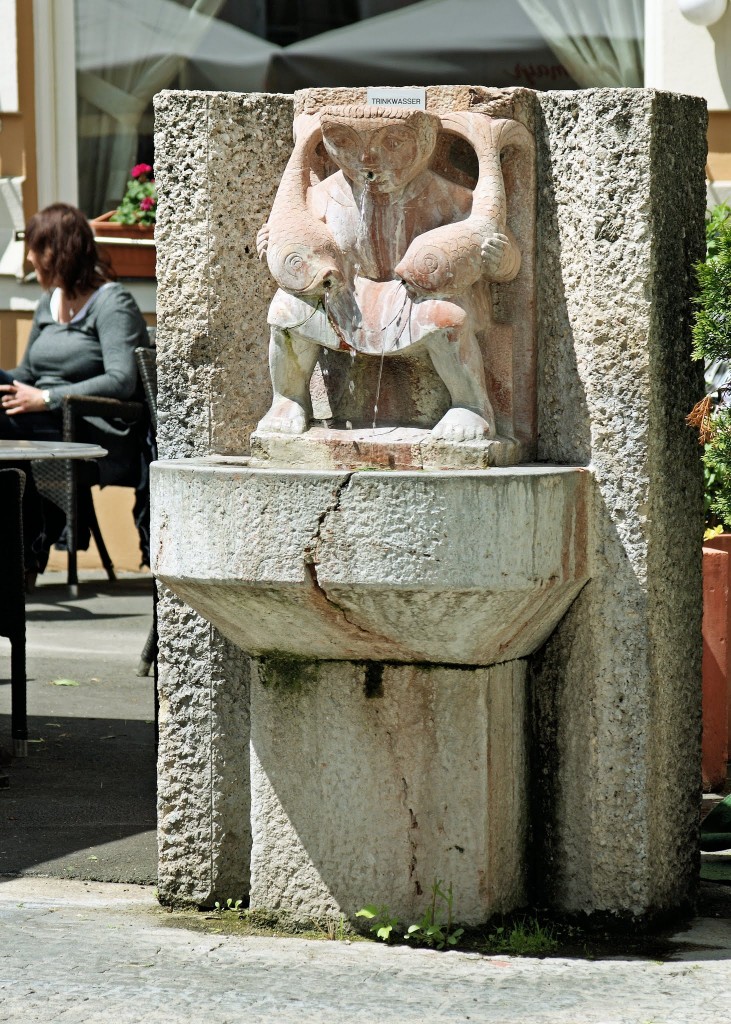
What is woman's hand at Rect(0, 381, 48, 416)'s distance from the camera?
7031 mm

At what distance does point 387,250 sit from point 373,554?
0.73 meters

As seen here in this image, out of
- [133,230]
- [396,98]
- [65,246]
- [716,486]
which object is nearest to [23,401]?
[65,246]

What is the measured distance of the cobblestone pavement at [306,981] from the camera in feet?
9.74

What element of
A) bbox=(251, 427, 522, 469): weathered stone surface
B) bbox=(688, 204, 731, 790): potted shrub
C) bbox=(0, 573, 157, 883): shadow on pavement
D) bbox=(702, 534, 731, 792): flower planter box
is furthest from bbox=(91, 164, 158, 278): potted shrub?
bbox=(251, 427, 522, 469): weathered stone surface

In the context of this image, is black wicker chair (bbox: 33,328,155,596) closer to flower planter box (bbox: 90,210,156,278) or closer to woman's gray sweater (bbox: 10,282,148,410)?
woman's gray sweater (bbox: 10,282,148,410)

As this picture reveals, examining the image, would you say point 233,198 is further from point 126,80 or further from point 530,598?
point 126,80

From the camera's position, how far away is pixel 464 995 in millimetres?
3074

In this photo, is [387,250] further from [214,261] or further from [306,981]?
[306,981]

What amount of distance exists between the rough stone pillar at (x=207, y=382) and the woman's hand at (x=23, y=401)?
3406mm

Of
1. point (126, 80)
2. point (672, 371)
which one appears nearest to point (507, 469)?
point (672, 371)

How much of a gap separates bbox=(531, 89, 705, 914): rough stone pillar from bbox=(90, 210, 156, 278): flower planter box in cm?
478

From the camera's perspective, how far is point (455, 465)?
3379 mm

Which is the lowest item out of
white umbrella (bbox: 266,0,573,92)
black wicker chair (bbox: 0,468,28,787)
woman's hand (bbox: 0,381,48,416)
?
black wicker chair (bbox: 0,468,28,787)

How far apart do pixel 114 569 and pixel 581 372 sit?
193 inches
